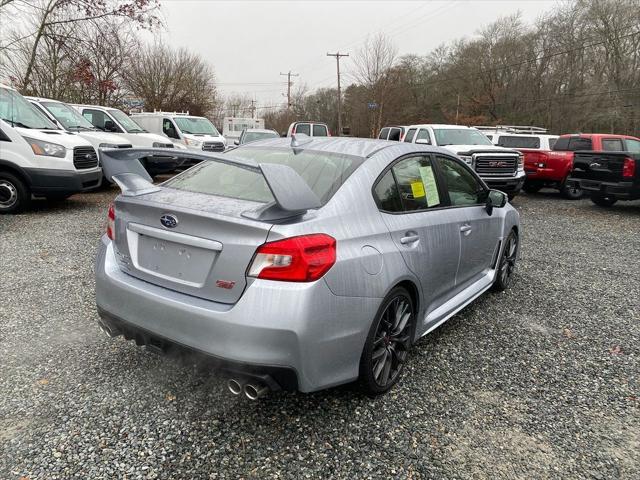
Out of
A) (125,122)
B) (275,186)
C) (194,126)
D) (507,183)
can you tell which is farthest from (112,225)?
(194,126)

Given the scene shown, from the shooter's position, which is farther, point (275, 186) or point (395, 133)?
point (395, 133)

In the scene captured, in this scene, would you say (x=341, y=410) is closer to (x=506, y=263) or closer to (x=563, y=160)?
(x=506, y=263)

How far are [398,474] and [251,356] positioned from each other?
0.91 m

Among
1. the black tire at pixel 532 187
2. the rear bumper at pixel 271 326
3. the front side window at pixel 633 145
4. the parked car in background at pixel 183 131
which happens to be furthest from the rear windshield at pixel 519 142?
the rear bumper at pixel 271 326

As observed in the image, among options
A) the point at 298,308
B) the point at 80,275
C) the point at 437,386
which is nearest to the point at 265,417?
the point at 298,308

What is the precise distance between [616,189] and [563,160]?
277 centimetres

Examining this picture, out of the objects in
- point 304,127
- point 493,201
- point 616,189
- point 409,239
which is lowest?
point 616,189

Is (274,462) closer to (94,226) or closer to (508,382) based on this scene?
(508,382)

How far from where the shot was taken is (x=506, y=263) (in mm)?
4816

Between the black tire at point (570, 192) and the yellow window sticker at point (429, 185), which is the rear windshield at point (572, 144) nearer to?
the black tire at point (570, 192)

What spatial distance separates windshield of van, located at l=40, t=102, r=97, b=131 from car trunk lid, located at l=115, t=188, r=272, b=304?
9.02 meters

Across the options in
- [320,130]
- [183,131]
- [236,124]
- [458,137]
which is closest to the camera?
[458,137]

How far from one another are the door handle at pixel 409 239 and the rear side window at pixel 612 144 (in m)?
12.4

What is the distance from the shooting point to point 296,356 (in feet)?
6.91
